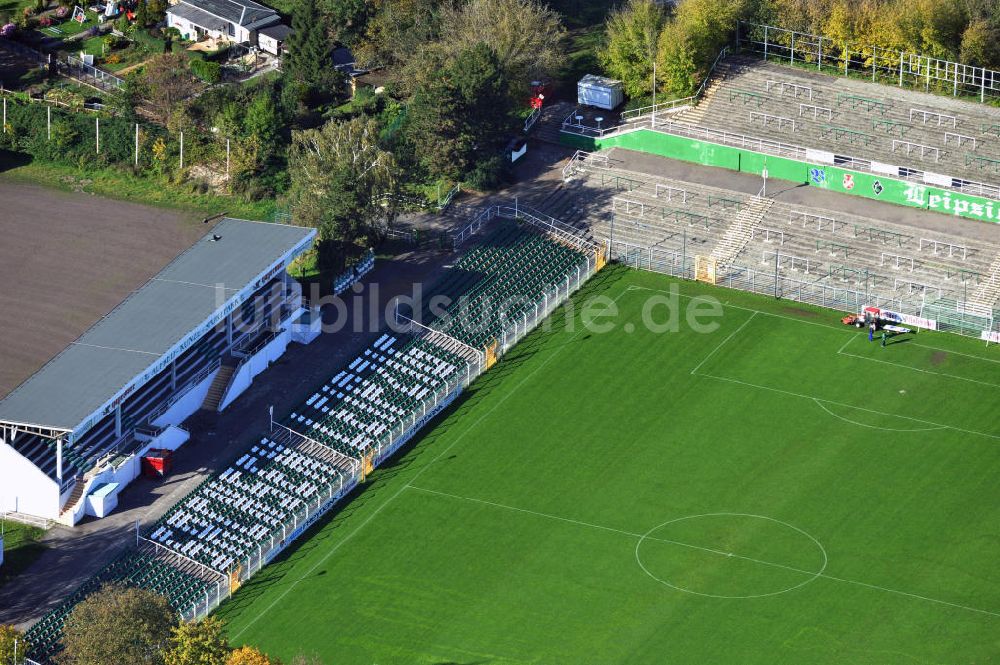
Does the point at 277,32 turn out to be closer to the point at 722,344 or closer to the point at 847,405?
the point at 722,344

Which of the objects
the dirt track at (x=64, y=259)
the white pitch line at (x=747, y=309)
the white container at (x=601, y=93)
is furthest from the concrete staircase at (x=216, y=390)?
the white container at (x=601, y=93)

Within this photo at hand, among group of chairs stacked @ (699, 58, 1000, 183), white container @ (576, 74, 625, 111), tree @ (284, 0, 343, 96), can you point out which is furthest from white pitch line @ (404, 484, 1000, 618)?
tree @ (284, 0, 343, 96)

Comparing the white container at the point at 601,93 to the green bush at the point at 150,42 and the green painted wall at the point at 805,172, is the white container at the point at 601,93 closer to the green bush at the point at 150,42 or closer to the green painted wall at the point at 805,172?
the green painted wall at the point at 805,172

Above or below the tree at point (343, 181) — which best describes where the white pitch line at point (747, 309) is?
below

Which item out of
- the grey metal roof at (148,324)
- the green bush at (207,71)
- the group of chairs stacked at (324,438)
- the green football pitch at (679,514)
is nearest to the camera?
the green football pitch at (679,514)

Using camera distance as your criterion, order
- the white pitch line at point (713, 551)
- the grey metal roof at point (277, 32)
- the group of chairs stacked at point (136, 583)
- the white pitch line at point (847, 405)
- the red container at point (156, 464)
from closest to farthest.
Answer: the group of chairs stacked at point (136, 583), the white pitch line at point (713, 551), the red container at point (156, 464), the white pitch line at point (847, 405), the grey metal roof at point (277, 32)

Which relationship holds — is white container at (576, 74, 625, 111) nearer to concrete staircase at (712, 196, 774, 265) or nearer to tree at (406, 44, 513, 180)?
tree at (406, 44, 513, 180)
